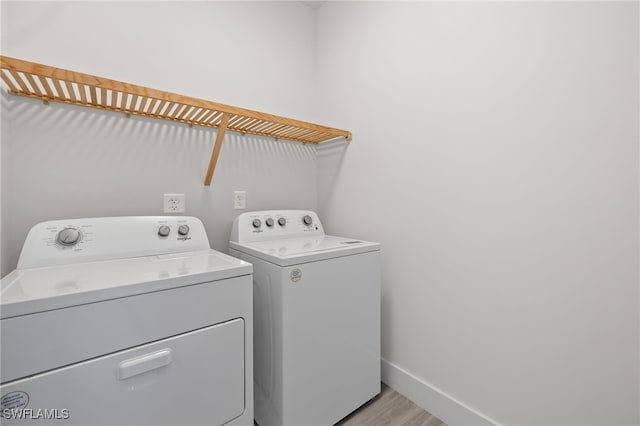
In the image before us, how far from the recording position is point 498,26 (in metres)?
1.13

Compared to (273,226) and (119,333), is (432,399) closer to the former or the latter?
(273,226)

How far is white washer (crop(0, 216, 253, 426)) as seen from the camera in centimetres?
67

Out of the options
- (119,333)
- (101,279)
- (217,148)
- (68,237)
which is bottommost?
(119,333)

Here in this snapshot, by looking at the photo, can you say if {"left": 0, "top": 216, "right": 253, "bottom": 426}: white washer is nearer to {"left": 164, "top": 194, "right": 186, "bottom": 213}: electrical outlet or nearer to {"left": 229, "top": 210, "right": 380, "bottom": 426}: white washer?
{"left": 229, "top": 210, "right": 380, "bottom": 426}: white washer

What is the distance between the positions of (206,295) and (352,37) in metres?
1.74

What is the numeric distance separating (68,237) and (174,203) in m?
0.47

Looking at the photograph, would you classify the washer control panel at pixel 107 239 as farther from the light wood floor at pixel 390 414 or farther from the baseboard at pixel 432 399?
the baseboard at pixel 432 399

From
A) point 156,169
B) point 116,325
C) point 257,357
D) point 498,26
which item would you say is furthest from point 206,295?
point 498,26

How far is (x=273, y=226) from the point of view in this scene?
161 cm

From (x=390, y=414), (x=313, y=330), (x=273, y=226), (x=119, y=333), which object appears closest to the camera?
(x=119, y=333)

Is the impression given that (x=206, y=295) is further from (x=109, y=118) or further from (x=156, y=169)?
(x=109, y=118)

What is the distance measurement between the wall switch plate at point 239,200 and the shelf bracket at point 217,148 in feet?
0.58

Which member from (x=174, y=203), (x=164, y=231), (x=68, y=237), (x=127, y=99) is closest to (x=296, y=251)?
(x=164, y=231)

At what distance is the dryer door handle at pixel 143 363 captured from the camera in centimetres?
76
